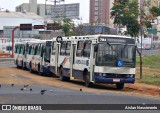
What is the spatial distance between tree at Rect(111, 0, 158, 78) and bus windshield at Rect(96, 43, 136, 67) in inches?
400

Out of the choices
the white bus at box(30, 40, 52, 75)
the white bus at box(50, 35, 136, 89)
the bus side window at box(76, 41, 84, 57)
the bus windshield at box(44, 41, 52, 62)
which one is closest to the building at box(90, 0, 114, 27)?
the white bus at box(30, 40, 52, 75)

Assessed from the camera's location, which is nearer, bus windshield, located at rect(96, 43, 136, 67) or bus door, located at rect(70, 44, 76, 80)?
bus windshield, located at rect(96, 43, 136, 67)

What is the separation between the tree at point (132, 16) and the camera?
36.2 m

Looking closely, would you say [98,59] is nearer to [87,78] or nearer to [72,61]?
[87,78]

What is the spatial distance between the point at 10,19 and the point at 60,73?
104516 millimetres

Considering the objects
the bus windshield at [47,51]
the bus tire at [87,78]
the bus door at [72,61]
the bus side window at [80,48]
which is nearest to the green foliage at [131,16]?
the bus windshield at [47,51]

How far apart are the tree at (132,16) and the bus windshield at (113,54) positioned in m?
10.2

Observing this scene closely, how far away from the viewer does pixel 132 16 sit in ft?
124

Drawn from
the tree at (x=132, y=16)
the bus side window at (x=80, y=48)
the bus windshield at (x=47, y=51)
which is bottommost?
the bus windshield at (x=47, y=51)

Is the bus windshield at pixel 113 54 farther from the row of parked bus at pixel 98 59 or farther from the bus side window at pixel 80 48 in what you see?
the bus side window at pixel 80 48

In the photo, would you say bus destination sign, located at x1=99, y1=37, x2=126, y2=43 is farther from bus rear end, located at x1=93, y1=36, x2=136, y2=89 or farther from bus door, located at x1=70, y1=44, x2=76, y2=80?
bus door, located at x1=70, y1=44, x2=76, y2=80

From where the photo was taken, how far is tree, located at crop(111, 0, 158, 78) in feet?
119

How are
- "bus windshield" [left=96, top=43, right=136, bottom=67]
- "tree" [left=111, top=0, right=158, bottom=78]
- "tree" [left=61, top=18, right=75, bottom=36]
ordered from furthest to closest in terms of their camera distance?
1. "tree" [left=61, top=18, right=75, bottom=36]
2. "tree" [left=111, top=0, right=158, bottom=78]
3. "bus windshield" [left=96, top=43, right=136, bottom=67]

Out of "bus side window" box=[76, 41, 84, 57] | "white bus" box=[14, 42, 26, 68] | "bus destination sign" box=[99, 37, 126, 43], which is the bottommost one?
"white bus" box=[14, 42, 26, 68]
